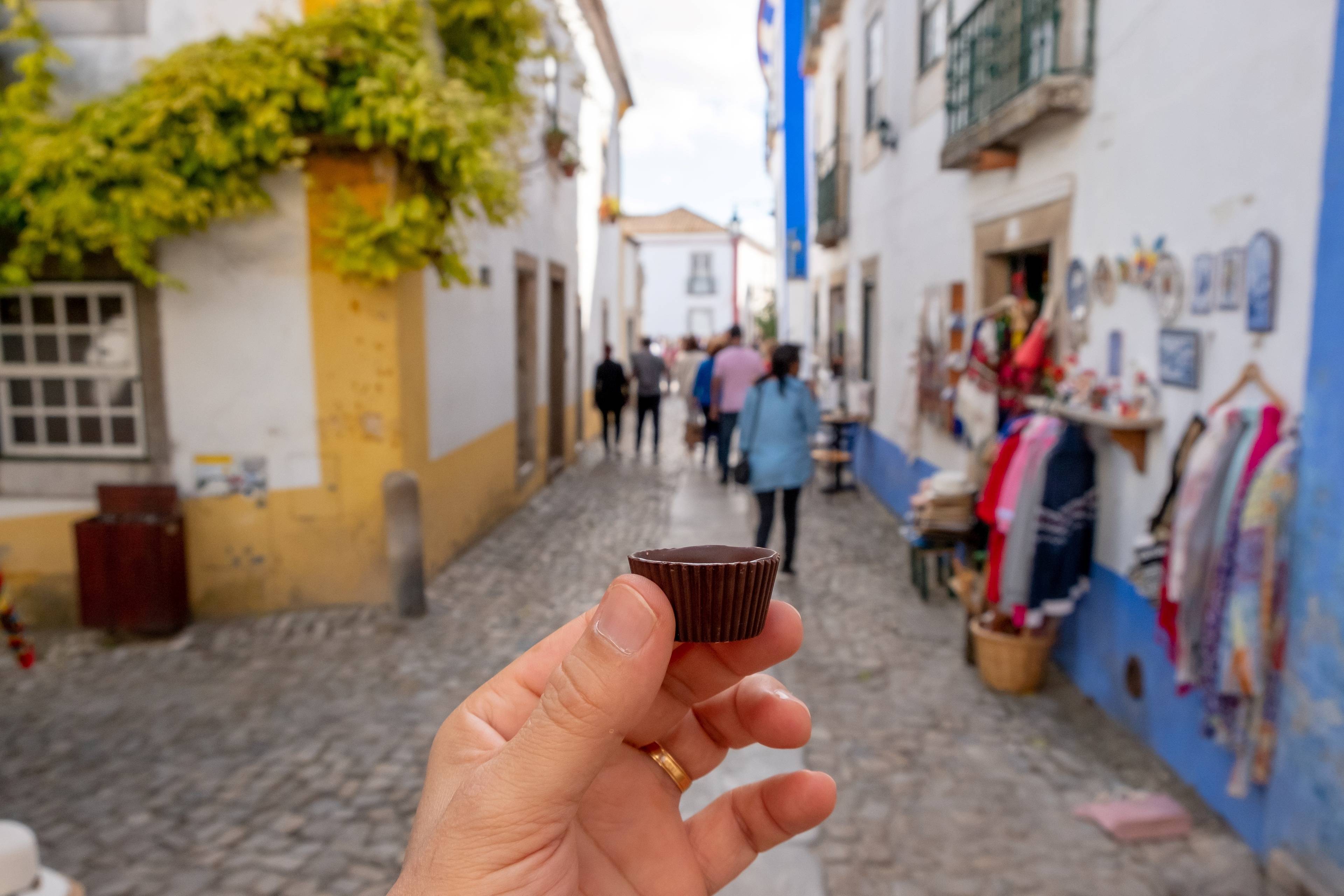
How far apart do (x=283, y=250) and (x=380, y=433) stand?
1391mm

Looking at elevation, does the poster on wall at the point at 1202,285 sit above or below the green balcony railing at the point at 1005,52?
below

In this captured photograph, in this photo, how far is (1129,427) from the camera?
4551 millimetres

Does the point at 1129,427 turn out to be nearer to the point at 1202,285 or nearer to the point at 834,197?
the point at 1202,285

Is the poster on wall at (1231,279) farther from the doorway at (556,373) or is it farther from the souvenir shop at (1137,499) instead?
the doorway at (556,373)

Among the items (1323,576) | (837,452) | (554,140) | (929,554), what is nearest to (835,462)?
(837,452)

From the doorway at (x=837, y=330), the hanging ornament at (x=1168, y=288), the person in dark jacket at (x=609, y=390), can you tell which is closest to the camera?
the hanging ornament at (x=1168, y=288)

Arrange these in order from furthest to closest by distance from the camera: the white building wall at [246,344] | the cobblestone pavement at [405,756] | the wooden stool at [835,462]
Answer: the wooden stool at [835,462], the white building wall at [246,344], the cobblestone pavement at [405,756]

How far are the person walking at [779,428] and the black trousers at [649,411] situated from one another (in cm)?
750

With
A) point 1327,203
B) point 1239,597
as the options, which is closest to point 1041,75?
point 1327,203

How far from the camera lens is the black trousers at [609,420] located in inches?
585

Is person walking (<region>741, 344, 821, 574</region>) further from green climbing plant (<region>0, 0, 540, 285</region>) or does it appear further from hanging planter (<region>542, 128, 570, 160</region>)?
hanging planter (<region>542, 128, 570, 160</region>)

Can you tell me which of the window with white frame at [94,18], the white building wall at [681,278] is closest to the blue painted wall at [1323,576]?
the window with white frame at [94,18]

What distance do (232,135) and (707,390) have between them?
25.8 ft

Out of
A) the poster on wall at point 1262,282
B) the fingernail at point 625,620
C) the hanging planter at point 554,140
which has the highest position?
the hanging planter at point 554,140
